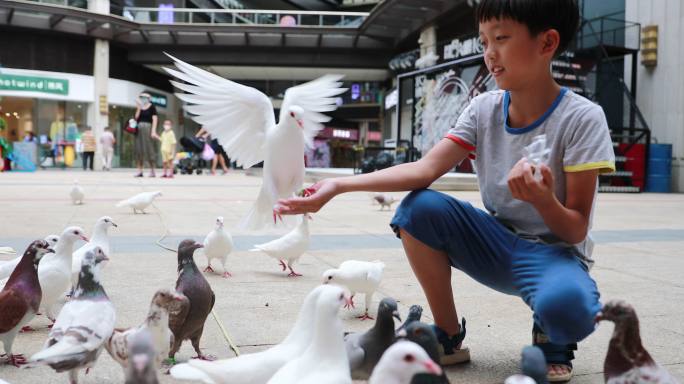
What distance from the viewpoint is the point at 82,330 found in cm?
195

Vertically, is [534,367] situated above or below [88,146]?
below

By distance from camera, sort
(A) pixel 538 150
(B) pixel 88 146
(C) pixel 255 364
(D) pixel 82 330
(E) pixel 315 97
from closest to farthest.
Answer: (C) pixel 255 364 < (D) pixel 82 330 < (A) pixel 538 150 < (E) pixel 315 97 < (B) pixel 88 146

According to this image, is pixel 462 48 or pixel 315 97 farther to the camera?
pixel 462 48

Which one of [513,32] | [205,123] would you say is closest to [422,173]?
[513,32]

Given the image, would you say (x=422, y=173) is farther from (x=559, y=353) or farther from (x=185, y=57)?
(x=185, y=57)

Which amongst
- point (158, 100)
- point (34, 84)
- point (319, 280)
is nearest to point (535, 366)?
point (319, 280)

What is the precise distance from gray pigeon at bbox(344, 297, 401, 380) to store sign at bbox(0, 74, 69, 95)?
27.0m

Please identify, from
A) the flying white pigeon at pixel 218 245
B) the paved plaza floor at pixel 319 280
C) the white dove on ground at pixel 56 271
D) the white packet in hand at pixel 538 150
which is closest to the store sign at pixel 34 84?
the paved plaza floor at pixel 319 280

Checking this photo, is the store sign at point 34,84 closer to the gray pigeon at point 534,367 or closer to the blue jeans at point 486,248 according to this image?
the blue jeans at point 486,248

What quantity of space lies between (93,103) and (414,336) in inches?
1109

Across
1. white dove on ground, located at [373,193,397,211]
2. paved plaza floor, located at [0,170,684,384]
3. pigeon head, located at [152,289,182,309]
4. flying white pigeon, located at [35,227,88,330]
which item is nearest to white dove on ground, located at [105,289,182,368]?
pigeon head, located at [152,289,182,309]

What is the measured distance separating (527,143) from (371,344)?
890mm

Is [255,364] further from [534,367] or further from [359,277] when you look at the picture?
[359,277]

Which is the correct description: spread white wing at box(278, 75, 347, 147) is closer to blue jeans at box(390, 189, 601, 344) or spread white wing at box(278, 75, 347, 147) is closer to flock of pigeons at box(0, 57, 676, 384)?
flock of pigeons at box(0, 57, 676, 384)
